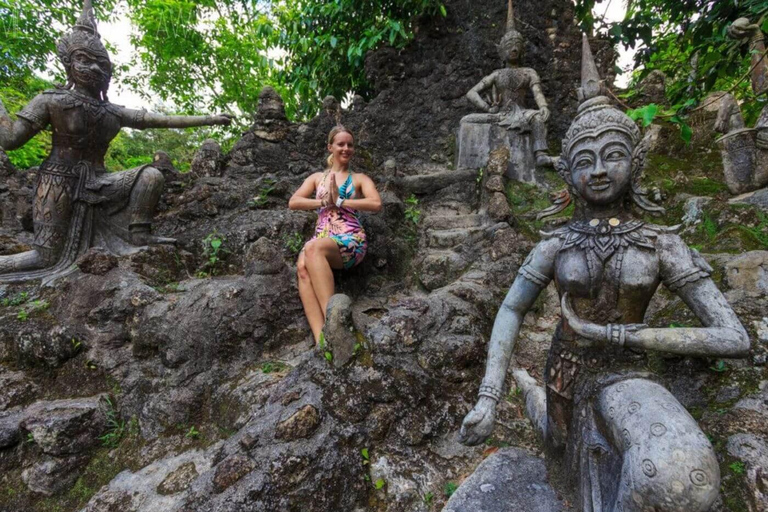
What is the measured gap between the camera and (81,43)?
390 centimetres

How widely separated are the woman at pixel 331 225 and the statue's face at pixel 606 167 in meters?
1.95

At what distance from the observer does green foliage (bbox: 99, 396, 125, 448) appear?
292cm

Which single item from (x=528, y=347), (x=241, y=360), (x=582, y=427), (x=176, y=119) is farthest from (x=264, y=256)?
(x=582, y=427)

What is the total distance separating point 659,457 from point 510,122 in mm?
5109

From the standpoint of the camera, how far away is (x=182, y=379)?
313 centimetres

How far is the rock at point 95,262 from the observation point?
375 cm

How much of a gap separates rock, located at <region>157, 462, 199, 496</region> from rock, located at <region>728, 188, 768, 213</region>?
4.55 meters

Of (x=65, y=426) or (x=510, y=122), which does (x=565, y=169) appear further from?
(x=510, y=122)

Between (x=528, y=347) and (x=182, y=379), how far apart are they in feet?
8.98

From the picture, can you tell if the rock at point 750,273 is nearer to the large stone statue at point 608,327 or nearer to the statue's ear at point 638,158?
the large stone statue at point 608,327

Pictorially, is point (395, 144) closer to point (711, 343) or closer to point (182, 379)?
point (182, 379)

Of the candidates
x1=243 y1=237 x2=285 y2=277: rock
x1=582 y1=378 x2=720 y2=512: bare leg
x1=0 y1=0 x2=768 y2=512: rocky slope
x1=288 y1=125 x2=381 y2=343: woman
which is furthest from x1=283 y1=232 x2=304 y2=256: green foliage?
x1=582 y1=378 x2=720 y2=512: bare leg

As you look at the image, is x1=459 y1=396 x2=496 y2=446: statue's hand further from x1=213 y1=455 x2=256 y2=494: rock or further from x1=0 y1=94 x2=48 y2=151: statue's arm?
x1=0 y1=94 x2=48 y2=151: statue's arm

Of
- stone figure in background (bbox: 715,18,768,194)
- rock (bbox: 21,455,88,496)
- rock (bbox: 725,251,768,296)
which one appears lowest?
rock (bbox: 21,455,88,496)
